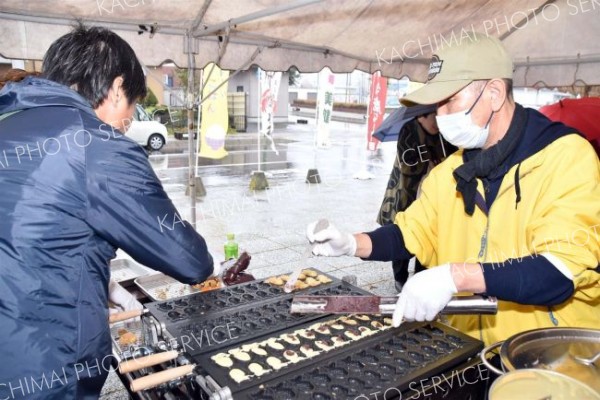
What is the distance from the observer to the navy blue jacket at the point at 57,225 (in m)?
1.18

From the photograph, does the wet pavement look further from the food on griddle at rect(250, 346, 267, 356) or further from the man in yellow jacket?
the man in yellow jacket

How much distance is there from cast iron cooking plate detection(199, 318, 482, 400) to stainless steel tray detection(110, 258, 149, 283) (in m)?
1.83

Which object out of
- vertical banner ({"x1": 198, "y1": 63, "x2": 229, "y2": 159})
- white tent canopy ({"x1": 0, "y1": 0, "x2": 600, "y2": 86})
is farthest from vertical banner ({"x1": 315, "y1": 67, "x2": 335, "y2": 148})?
white tent canopy ({"x1": 0, "y1": 0, "x2": 600, "y2": 86})

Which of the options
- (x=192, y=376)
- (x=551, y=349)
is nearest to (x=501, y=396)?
(x=551, y=349)

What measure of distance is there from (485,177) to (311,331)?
2.78 ft

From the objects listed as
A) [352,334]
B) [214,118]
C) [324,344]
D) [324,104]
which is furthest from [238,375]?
[324,104]

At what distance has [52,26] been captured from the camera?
281 cm

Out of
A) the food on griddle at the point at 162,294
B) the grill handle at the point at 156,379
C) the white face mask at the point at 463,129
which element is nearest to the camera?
the grill handle at the point at 156,379

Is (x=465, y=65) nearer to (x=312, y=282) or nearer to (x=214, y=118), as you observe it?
(x=312, y=282)

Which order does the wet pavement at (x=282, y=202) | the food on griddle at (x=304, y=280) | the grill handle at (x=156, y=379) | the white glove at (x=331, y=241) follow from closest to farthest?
1. the grill handle at (x=156, y=379)
2. the white glove at (x=331, y=241)
3. the food on griddle at (x=304, y=280)
4. the wet pavement at (x=282, y=202)

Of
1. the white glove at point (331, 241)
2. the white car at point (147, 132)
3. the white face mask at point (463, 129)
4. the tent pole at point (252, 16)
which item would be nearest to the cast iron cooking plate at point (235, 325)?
the white glove at point (331, 241)

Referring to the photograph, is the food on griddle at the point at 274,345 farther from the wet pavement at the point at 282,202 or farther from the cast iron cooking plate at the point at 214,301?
the wet pavement at the point at 282,202

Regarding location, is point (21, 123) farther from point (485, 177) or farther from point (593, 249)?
point (593, 249)

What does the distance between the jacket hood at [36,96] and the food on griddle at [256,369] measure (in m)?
0.88
